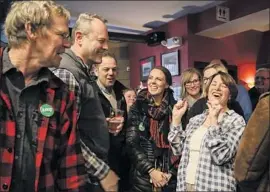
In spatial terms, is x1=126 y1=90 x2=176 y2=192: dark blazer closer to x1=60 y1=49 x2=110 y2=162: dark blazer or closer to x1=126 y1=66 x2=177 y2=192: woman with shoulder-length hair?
x1=126 y1=66 x2=177 y2=192: woman with shoulder-length hair

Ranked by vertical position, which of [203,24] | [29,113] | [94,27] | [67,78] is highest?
[203,24]

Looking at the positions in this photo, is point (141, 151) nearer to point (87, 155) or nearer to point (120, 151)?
point (120, 151)

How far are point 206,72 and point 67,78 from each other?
1.40 m

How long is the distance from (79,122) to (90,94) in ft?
0.39

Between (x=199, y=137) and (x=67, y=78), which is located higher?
(x=67, y=78)

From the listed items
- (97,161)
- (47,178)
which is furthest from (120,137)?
(47,178)

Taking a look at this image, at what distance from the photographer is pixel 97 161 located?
1.34m

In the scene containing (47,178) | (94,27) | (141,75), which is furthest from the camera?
(141,75)

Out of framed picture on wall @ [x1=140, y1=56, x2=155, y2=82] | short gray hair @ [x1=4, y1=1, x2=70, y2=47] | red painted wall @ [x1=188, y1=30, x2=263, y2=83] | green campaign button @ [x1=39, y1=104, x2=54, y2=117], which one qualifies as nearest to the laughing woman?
green campaign button @ [x1=39, y1=104, x2=54, y2=117]

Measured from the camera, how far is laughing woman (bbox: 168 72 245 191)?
1.89 metres

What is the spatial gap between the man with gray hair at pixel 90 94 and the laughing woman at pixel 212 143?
62cm

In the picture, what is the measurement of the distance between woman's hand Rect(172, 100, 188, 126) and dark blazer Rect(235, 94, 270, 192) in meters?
0.78

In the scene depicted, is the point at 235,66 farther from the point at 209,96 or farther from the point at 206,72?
the point at 209,96

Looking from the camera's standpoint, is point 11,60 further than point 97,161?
No
